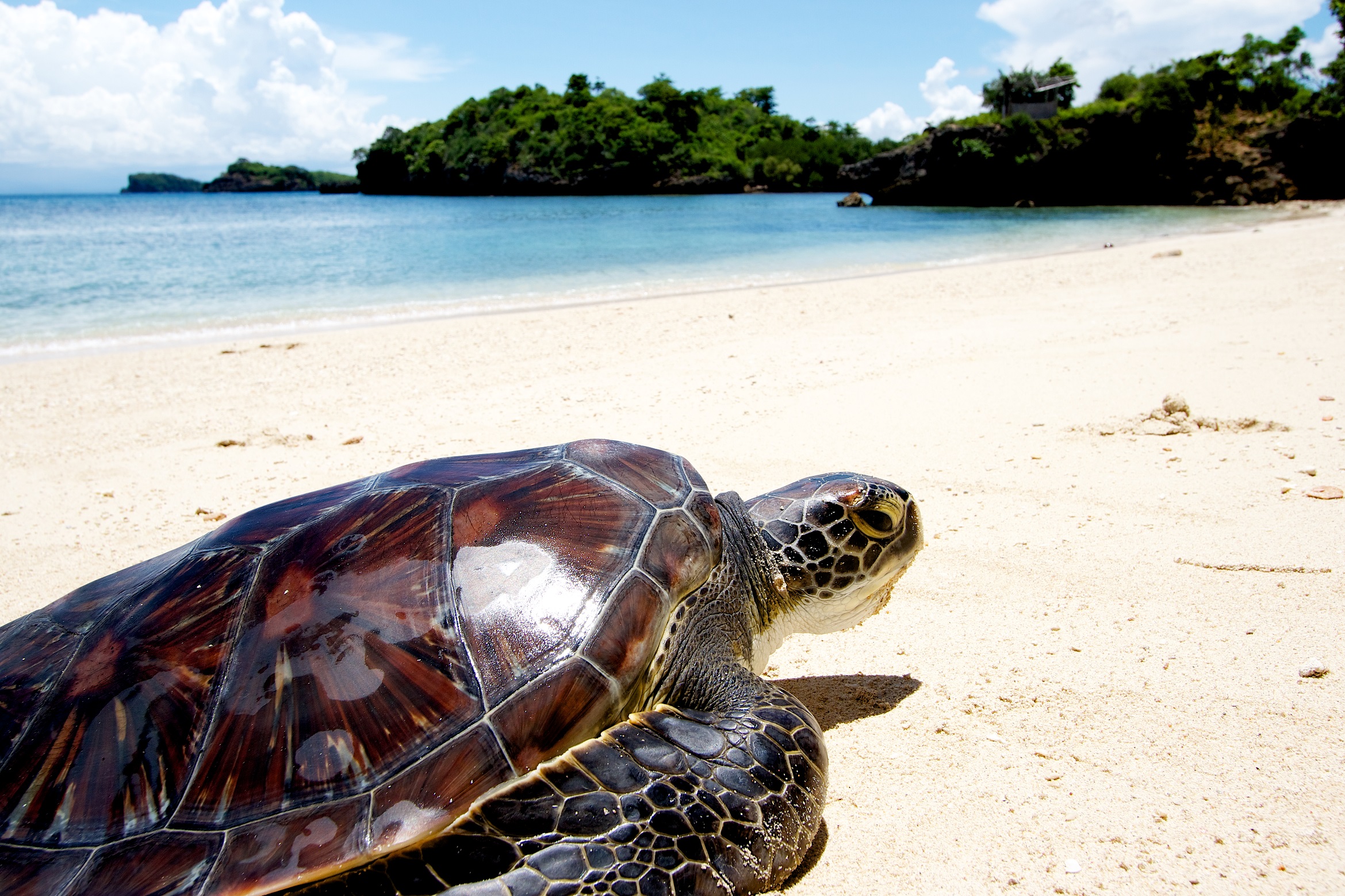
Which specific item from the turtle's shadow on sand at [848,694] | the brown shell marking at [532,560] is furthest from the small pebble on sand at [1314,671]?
the brown shell marking at [532,560]

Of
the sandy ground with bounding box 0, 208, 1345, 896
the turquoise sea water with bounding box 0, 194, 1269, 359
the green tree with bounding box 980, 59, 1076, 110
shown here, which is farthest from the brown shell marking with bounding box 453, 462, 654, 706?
the green tree with bounding box 980, 59, 1076, 110

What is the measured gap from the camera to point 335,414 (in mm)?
5328

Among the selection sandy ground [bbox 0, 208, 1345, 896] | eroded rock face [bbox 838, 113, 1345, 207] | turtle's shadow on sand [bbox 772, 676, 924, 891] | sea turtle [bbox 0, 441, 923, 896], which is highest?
eroded rock face [bbox 838, 113, 1345, 207]

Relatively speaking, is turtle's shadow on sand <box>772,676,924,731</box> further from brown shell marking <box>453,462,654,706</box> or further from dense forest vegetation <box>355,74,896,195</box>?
dense forest vegetation <box>355,74,896,195</box>

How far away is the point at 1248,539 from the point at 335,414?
5153mm

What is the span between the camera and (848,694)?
221 cm

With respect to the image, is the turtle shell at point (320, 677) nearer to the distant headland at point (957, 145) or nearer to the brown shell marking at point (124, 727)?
the brown shell marking at point (124, 727)

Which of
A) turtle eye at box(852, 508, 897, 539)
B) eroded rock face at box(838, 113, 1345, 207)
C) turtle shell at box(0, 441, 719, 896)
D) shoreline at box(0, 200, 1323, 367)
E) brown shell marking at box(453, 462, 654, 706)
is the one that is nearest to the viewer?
turtle shell at box(0, 441, 719, 896)

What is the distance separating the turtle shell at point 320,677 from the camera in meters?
1.33

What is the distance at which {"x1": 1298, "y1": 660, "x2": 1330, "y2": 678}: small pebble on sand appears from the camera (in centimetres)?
196

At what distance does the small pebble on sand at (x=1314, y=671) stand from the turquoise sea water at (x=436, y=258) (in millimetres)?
10405

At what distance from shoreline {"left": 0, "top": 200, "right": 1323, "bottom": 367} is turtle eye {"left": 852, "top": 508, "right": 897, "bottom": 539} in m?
8.26

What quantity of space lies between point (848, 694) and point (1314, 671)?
118 cm

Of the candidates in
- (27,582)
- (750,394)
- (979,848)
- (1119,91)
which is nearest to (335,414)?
(27,582)
